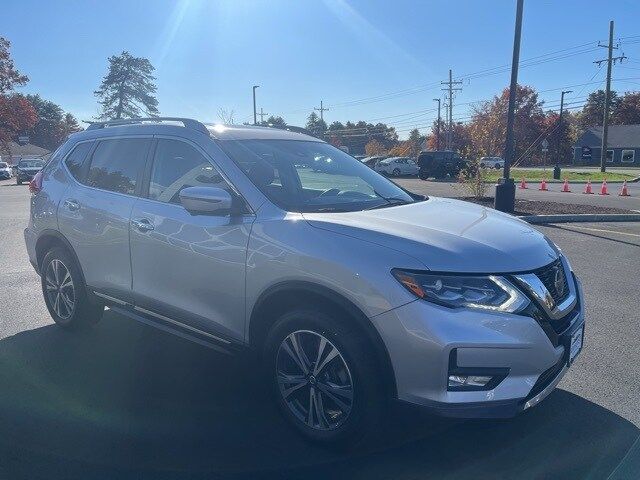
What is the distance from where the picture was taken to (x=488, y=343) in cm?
278

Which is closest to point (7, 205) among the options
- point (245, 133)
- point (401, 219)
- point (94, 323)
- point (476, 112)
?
point (94, 323)

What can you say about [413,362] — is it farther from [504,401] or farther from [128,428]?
[128,428]

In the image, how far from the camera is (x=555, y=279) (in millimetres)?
3270

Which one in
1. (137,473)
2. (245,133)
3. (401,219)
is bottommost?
(137,473)

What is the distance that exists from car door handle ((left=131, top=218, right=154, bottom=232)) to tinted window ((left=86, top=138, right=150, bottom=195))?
0.31 meters

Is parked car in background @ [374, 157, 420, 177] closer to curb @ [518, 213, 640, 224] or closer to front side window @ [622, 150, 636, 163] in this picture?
curb @ [518, 213, 640, 224]

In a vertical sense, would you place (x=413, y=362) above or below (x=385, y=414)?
above

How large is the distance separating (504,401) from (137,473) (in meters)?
2.00

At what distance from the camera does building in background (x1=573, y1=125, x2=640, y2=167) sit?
7312 centimetres

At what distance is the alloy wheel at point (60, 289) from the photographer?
518cm

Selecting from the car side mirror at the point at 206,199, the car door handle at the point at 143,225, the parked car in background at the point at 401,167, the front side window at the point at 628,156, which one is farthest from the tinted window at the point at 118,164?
the front side window at the point at 628,156

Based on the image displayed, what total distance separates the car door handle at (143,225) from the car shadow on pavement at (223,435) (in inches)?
44.4

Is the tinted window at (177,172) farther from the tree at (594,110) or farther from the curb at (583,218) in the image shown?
the tree at (594,110)

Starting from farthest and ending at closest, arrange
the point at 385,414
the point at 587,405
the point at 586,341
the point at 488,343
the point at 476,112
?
the point at 476,112
the point at 586,341
the point at 587,405
the point at 385,414
the point at 488,343
